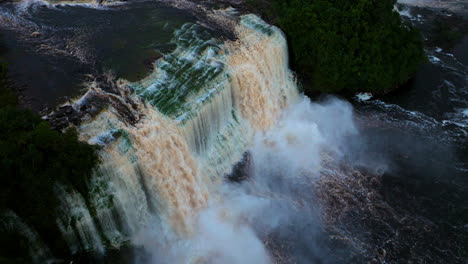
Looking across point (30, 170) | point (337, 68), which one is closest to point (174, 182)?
point (30, 170)

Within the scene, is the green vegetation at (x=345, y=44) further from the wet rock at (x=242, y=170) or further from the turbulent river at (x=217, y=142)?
the wet rock at (x=242, y=170)

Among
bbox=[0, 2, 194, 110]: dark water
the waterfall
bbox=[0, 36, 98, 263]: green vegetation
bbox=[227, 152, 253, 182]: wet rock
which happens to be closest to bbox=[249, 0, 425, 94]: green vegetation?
the waterfall

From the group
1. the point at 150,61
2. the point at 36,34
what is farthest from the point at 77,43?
the point at 150,61

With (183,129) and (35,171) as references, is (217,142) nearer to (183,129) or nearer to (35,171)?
(183,129)

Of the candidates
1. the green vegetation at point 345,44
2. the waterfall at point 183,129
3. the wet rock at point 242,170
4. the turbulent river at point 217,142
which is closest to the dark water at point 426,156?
the turbulent river at point 217,142

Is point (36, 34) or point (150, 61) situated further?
point (36, 34)

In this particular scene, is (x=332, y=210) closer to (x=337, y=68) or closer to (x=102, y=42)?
(x=337, y=68)
